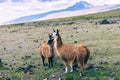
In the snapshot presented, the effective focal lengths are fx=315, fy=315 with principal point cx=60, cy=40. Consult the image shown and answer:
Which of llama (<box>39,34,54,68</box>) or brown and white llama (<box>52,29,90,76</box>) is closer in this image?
brown and white llama (<box>52,29,90,76</box>)

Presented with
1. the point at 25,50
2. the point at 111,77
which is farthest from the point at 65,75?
the point at 25,50

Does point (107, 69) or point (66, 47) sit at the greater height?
point (66, 47)

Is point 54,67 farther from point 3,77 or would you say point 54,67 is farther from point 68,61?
point 3,77

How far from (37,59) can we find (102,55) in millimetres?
6130

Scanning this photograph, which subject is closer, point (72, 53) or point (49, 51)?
point (72, 53)

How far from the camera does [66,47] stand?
24.3 meters

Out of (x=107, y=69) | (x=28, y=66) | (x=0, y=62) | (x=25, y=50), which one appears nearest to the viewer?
(x=107, y=69)

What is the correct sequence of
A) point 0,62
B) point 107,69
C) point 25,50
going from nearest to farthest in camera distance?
point 107,69 → point 0,62 → point 25,50

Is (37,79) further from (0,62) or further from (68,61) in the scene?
(0,62)

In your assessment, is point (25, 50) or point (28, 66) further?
point (25, 50)

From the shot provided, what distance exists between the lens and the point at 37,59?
97.8ft

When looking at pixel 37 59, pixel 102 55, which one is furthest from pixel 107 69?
pixel 37 59

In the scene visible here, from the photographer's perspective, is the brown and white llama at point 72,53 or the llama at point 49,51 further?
the llama at point 49,51

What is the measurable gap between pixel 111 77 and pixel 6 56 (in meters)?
13.2
